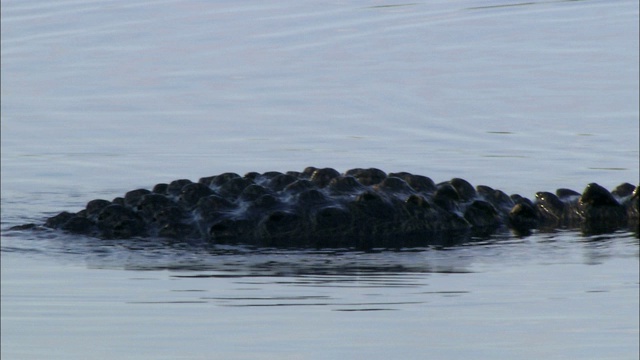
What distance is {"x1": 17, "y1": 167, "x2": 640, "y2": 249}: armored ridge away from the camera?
19250 mm

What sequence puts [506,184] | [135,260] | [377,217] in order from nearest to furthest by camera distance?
[135,260], [377,217], [506,184]

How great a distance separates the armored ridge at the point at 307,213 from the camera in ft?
63.2

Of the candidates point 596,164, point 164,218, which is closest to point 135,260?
point 164,218

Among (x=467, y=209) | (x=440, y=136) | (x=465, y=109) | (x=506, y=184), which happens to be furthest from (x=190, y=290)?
(x=465, y=109)

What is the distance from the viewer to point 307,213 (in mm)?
19297

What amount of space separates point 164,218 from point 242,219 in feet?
2.68

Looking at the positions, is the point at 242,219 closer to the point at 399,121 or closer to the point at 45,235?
the point at 45,235

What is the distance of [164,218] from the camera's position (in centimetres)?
1941

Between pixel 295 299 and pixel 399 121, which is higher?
pixel 399 121

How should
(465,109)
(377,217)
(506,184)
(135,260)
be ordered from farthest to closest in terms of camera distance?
(465,109) → (506,184) → (377,217) → (135,260)

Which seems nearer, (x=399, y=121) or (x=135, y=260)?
(x=135, y=260)

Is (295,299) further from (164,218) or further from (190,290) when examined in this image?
(164,218)

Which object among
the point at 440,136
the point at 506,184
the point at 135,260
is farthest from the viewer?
the point at 440,136

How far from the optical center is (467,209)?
20141 millimetres
